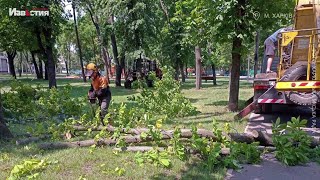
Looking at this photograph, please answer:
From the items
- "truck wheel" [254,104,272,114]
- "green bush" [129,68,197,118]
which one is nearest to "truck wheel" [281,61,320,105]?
"truck wheel" [254,104,272,114]

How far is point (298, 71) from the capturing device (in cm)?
727

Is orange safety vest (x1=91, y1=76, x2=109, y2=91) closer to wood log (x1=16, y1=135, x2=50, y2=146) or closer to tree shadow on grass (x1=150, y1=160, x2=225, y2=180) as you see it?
wood log (x1=16, y1=135, x2=50, y2=146)

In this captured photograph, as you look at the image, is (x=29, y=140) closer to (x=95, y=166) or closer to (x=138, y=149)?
(x=95, y=166)

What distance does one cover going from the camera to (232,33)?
→ 959 centimetres

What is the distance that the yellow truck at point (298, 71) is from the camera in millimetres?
6965

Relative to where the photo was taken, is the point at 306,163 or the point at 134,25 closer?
the point at 306,163

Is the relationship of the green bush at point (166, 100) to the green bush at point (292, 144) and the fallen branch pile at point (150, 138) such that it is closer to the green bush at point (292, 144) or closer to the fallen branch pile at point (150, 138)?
the fallen branch pile at point (150, 138)

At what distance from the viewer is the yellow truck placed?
6965mm

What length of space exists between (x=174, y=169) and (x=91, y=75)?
156 inches

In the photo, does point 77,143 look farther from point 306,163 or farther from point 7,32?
point 7,32

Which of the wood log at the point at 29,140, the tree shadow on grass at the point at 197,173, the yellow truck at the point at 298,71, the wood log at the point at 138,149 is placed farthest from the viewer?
the yellow truck at the point at 298,71

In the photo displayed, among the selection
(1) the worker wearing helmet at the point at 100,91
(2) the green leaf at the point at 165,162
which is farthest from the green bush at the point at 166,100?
(2) the green leaf at the point at 165,162

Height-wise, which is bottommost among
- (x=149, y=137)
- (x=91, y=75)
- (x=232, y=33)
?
(x=149, y=137)

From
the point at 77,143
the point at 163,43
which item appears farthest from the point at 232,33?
the point at 163,43
